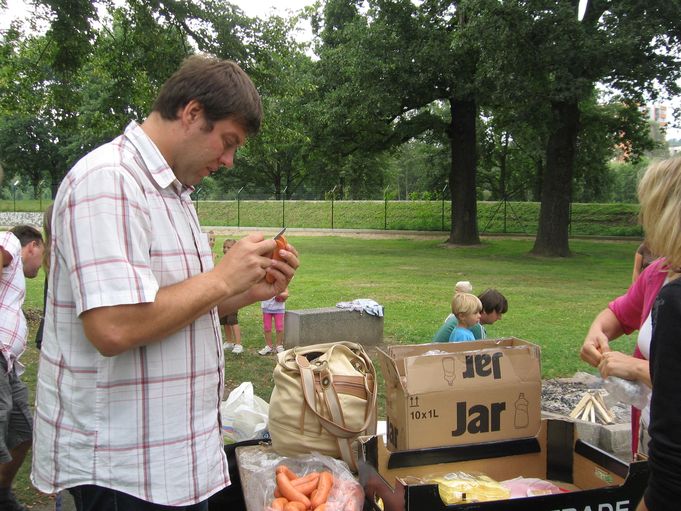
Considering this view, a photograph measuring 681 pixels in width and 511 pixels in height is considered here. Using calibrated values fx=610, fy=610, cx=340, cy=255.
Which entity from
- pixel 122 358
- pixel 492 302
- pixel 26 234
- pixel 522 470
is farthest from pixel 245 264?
pixel 492 302

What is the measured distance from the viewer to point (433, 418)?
2.89 meters

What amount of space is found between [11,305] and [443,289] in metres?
10.9

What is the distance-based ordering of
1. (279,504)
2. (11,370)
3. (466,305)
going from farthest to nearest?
(466,305) < (11,370) < (279,504)

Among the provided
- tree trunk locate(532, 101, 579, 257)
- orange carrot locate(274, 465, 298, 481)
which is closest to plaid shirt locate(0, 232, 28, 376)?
orange carrot locate(274, 465, 298, 481)

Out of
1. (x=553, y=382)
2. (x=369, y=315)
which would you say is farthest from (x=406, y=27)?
(x=553, y=382)

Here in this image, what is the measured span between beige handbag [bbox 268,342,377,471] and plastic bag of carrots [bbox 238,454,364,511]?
7cm

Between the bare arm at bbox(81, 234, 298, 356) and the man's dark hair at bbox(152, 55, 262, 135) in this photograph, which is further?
the man's dark hair at bbox(152, 55, 262, 135)

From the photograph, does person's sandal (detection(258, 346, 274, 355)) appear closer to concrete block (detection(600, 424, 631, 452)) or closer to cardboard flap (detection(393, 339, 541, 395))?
concrete block (detection(600, 424, 631, 452))

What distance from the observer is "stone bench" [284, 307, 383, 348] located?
7.76 m

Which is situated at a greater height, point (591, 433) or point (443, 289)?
point (591, 433)

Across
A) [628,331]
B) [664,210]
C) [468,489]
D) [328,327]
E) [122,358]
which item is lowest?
[328,327]

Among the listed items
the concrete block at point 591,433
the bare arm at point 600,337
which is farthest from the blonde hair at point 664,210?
the concrete block at point 591,433

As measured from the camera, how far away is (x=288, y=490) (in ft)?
8.36

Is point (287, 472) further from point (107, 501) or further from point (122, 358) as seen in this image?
point (122, 358)
